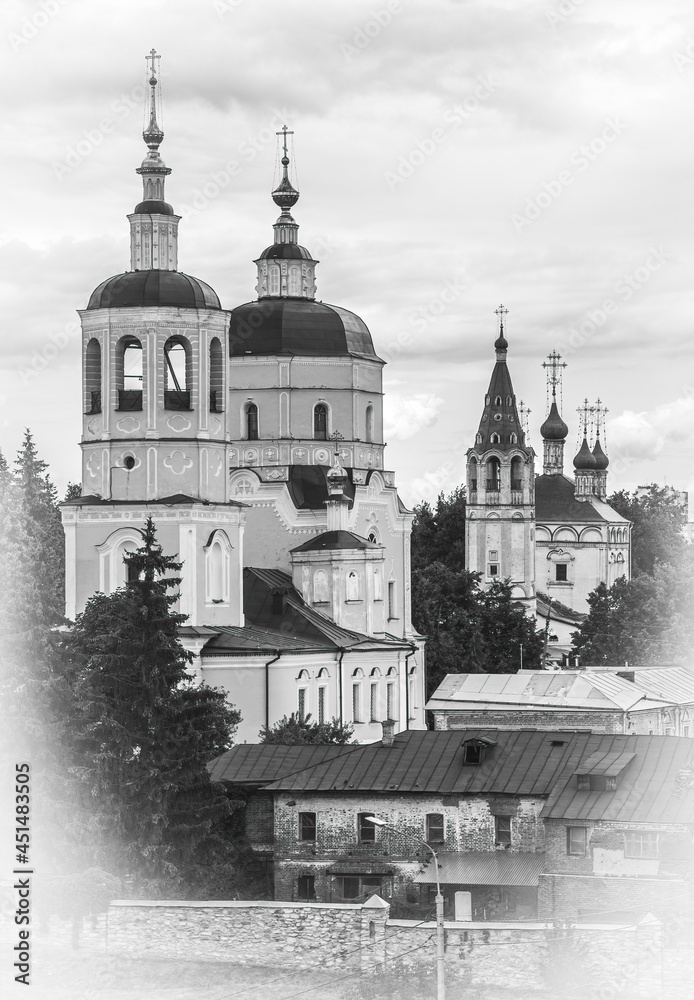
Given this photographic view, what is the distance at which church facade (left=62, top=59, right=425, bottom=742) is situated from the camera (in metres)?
52.1

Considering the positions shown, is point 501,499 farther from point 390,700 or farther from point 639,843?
point 639,843

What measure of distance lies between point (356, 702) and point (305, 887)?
51.9 ft

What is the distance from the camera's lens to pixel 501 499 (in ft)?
316

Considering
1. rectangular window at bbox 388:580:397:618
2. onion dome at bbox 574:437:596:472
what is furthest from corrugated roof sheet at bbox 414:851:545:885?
onion dome at bbox 574:437:596:472

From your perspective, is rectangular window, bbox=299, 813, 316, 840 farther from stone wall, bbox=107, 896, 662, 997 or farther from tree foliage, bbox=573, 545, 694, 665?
tree foliage, bbox=573, 545, 694, 665

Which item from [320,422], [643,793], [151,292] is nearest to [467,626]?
[320,422]

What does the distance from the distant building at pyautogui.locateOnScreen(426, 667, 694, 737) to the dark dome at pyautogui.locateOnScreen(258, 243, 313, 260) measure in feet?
43.5

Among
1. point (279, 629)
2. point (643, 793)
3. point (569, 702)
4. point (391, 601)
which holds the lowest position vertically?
point (643, 793)

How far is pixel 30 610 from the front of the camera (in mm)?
38781

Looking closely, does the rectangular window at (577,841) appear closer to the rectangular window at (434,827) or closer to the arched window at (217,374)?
the rectangular window at (434,827)

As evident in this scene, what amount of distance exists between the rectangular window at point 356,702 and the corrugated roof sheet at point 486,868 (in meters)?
16.2

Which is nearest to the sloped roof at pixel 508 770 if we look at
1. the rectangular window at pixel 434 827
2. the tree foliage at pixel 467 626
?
the rectangular window at pixel 434 827

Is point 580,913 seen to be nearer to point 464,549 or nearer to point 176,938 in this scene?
point 176,938

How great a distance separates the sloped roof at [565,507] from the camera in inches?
4242
